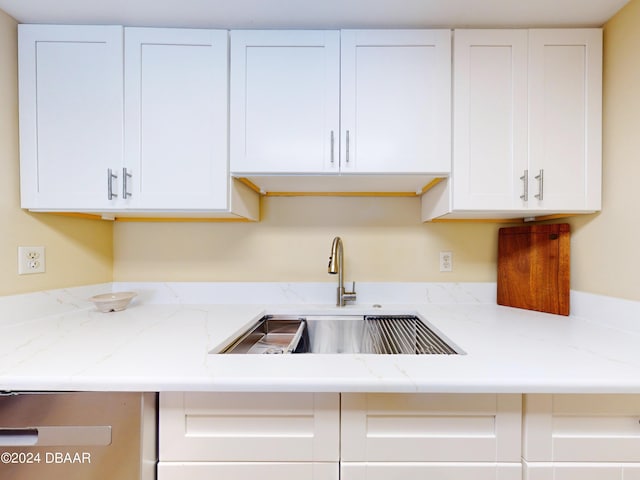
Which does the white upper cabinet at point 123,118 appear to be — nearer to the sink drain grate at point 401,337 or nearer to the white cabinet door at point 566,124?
the sink drain grate at point 401,337

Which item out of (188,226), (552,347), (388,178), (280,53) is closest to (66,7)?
(280,53)

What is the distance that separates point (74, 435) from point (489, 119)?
170 centimetres

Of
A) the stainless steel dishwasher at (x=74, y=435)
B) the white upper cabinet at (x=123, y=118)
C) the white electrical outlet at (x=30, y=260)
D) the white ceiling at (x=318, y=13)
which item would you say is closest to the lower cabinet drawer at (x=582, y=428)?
the stainless steel dishwasher at (x=74, y=435)

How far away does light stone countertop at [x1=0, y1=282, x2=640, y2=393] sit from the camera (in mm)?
702

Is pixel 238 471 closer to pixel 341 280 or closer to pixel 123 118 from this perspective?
pixel 341 280

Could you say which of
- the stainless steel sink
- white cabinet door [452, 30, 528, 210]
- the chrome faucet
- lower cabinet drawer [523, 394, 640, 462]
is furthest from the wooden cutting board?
the chrome faucet

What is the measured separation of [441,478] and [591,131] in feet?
4.53

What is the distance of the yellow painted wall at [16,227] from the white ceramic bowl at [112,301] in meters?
0.17

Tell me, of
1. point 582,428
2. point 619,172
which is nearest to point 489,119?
point 619,172

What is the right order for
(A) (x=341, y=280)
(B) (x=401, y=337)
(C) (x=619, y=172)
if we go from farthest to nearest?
(A) (x=341, y=280)
(B) (x=401, y=337)
(C) (x=619, y=172)

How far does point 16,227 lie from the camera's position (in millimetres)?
1166

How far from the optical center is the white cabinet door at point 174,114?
1.17m

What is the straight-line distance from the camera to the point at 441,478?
76 centimetres

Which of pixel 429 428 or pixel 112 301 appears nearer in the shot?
pixel 429 428
